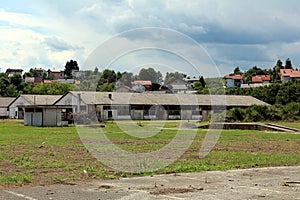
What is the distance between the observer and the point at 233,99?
3600 inches

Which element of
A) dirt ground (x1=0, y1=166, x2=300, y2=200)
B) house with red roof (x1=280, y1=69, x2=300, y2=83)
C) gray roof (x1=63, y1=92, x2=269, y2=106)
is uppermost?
house with red roof (x1=280, y1=69, x2=300, y2=83)

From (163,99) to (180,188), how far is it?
7217cm

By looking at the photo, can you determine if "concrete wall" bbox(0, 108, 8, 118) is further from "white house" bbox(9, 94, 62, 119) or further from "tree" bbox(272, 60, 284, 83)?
"tree" bbox(272, 60, 284, 83)

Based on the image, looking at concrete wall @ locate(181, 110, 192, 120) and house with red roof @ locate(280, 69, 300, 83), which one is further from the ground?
house with red roof @ locate(280, 69, 300, 83)

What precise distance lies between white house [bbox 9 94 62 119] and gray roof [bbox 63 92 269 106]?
27.9 feet

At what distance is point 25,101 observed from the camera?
89.2m

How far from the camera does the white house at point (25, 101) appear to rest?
277 feet

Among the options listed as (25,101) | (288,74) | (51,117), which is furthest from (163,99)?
(288,74)

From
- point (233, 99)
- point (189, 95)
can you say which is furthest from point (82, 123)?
point (233, 99)

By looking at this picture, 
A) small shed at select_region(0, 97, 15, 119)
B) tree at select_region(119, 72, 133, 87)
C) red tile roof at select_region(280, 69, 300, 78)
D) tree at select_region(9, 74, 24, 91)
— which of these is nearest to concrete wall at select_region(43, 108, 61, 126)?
tree at select_region(119, 72, 133, 87)

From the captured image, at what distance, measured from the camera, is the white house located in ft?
277

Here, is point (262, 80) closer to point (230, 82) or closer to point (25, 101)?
point (230, 82)

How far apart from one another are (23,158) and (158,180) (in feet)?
25.4

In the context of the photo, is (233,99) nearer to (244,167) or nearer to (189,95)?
(189,95)
